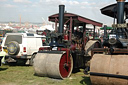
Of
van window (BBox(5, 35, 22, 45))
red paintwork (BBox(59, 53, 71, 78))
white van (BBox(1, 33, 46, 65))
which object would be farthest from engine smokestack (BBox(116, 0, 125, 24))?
van window (BBox(5, 35, 22, 45))

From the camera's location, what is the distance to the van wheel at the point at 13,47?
31.6 ft

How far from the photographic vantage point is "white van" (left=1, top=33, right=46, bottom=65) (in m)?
9.73

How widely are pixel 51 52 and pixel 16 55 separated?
3429mm

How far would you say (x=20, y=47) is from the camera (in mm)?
9875

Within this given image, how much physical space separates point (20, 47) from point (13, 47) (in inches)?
14.2

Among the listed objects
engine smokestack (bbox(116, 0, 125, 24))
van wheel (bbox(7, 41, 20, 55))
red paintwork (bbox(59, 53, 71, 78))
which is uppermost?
engine smokestack (bbox(116, 0, 125, 24))

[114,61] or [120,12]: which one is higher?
[120,12]

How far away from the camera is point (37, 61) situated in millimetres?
7070

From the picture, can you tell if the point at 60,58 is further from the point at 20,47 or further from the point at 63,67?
the point at 20,47

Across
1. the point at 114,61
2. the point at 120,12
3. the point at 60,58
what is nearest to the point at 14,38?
the point at 60,58

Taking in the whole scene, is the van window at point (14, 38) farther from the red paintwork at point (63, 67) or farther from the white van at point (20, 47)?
the red paintwork at point (63, 67)

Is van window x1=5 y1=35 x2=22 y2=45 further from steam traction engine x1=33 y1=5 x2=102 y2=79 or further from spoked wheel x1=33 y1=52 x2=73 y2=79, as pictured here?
spoked wheel x1=33 y1=52 x2=73 y2=79

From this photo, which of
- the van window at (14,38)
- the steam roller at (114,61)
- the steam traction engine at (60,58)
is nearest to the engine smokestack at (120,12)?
the steam roller at (114,61)

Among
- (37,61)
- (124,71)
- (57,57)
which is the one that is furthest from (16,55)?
(124,71)
